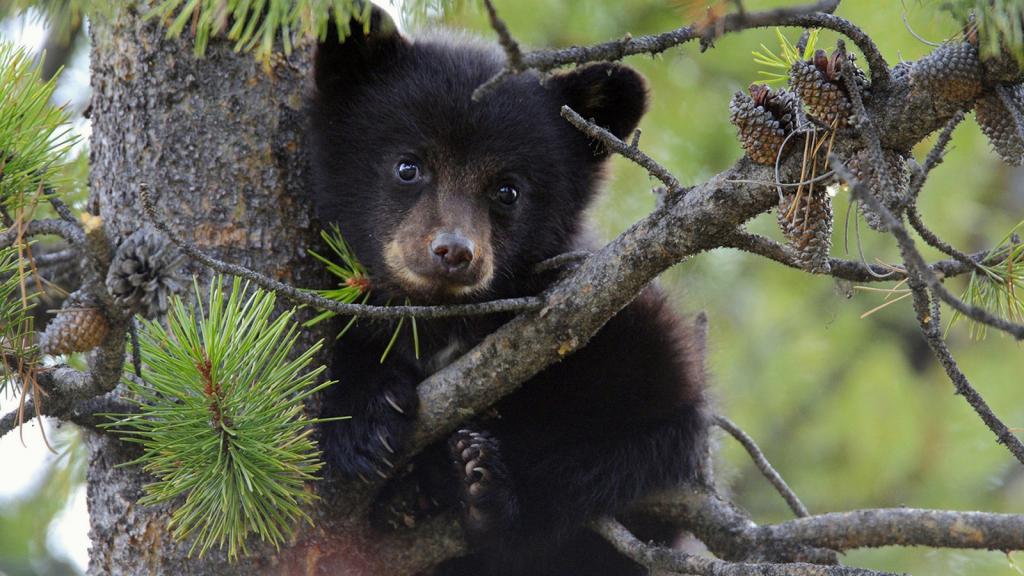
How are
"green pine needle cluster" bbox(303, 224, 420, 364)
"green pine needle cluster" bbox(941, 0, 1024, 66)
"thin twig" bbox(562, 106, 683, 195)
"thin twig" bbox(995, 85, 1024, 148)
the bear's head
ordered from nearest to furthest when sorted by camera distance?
"green pine needle cluster" bbox(941, 0, 1024, 66) → "thin twig" bbox(995, 85, 1024, 148) → "thin twig" bbox(562, 106, 683, 195) → "green pine needle cluster" bbox(303, 224, 420, 364) → the bear's head

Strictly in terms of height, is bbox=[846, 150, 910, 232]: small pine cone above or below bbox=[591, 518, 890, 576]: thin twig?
above

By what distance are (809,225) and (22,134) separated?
1759 millimetres

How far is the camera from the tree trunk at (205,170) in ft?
10.1

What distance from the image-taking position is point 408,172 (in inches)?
142

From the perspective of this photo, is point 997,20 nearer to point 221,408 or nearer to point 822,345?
point 221,408

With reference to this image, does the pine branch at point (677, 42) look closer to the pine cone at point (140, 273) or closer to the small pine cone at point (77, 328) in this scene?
the pine cone at point (140, 273)

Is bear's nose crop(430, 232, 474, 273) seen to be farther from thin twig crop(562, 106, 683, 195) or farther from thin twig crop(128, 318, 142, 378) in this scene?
thin twig crop(128, 318, 142, 378)

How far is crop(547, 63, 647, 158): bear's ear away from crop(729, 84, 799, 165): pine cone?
140 cm

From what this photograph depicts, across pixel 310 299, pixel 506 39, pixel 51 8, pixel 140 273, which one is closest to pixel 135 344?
pixel 140 273

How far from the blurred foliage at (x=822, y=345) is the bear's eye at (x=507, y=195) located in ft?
3.58

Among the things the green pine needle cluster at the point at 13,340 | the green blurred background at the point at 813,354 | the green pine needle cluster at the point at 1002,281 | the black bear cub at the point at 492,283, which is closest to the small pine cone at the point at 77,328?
the green pine needle cluster at the point at 13,340

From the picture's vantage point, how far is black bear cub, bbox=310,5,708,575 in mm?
3361

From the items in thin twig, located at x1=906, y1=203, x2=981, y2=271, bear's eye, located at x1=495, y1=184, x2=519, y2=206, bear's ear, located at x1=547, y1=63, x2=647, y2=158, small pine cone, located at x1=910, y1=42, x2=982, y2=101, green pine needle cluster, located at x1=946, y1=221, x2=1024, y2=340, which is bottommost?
thin twig, located at x1=906, y1=203, x2=981, y2=271

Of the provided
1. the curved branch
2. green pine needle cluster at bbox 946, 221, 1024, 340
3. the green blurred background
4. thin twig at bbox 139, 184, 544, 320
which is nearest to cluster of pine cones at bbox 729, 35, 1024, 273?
green pine needle cluster at bbox 946, 221, 1024, 340
